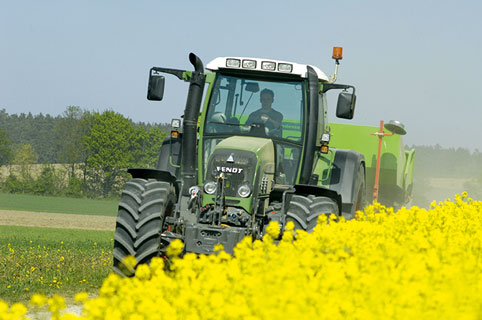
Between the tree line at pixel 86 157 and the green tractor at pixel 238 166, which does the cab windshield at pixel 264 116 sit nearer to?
the green tractor at pixel 238 166

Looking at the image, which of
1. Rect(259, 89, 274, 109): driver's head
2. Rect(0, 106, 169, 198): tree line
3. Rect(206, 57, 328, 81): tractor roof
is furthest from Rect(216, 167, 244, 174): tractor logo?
Rect(0, 106, 169, 198): tree line

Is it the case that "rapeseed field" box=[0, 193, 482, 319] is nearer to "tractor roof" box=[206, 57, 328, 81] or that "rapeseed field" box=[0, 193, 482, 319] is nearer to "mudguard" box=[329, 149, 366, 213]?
"tractor roof" box=[206, 57, 328, 81]

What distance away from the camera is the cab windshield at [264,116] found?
9.64m

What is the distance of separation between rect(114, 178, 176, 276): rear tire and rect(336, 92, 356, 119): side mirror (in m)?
2.28

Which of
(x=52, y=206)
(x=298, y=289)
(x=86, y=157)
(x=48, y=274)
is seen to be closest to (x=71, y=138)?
(x=86, y=157)

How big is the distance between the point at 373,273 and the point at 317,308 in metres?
0.74

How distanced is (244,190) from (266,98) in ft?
4.74

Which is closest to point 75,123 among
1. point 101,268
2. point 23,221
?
point 23,221

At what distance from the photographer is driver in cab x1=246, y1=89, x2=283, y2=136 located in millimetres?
9635

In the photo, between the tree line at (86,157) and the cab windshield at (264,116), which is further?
the tree line at (86,157)

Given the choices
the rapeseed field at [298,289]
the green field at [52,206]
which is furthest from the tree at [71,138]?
the rapeseed field at [298,289]

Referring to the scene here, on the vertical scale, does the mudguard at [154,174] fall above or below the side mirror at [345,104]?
below

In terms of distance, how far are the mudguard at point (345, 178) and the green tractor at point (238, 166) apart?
13mm

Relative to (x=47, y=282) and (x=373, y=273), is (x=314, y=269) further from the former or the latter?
(x=47, y=282)
